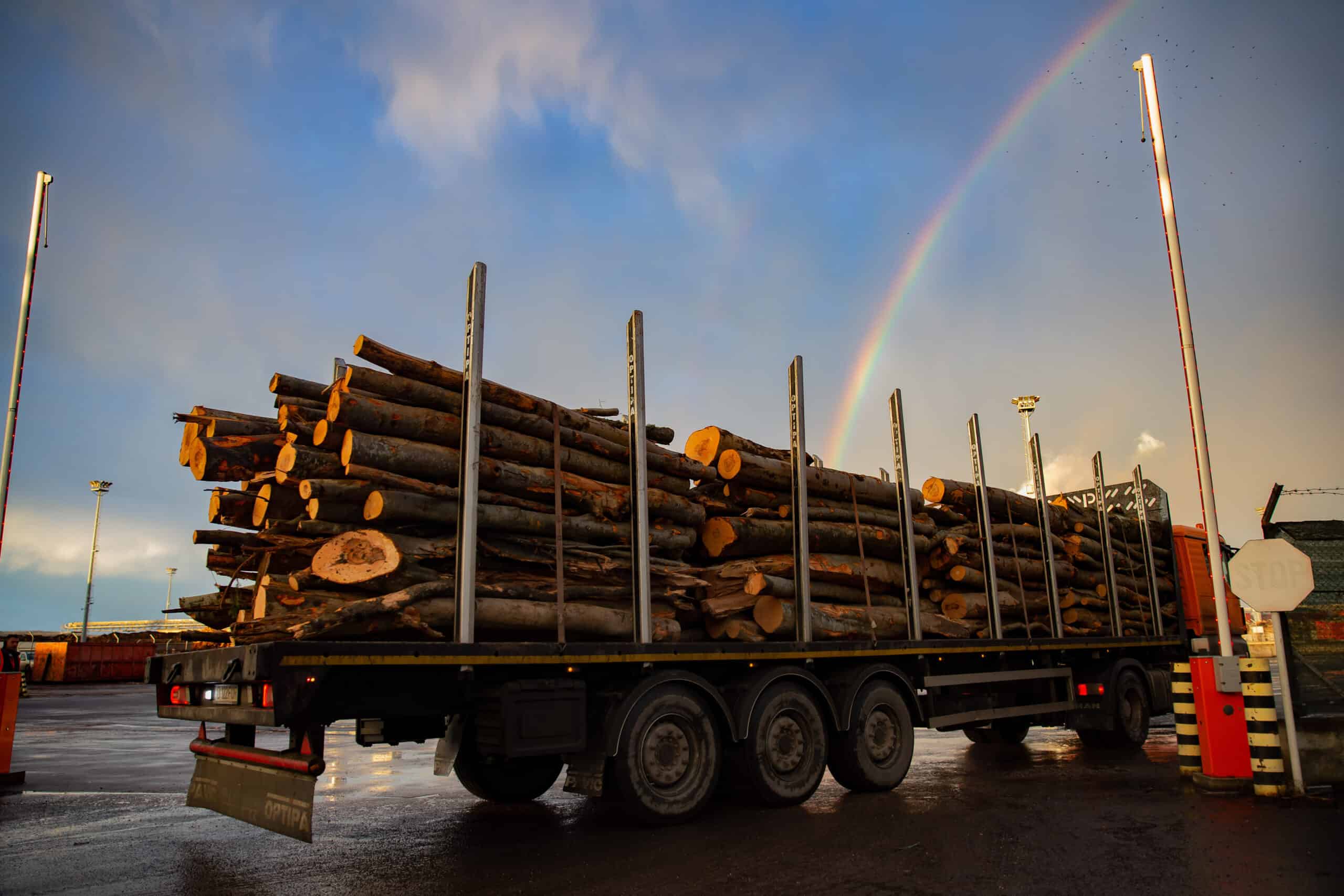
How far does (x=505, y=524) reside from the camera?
7129 millimetres

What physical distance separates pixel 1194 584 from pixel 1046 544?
4.96m

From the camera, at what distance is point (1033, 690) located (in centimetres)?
1234

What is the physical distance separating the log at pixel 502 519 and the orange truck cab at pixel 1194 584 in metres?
11.2

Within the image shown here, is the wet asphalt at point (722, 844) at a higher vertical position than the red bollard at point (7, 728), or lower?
lower

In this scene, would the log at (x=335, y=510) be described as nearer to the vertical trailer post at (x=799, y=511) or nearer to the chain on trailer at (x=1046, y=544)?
the vertical trailer post at (x=799, y=511)

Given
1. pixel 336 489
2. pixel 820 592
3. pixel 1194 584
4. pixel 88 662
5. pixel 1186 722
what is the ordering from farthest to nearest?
pixel 88 662 < pixel 1194 584 < pixel 1186 722 < pixel 820 592 < pixel 336 489

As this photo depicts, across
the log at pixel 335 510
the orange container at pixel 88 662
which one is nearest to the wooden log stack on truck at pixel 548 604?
the log at pixel 335 510

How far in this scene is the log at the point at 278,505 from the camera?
7.20 metres

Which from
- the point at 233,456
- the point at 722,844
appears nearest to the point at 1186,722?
the point at 722,844

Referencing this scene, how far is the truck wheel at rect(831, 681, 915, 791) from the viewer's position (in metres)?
8.99

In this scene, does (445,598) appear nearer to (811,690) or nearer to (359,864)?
(359,864)

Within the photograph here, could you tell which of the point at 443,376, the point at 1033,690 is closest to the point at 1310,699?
the point at 1033,690

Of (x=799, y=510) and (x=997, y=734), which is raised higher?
(x=799, y=510)

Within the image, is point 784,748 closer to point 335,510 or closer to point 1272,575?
point 335,510
